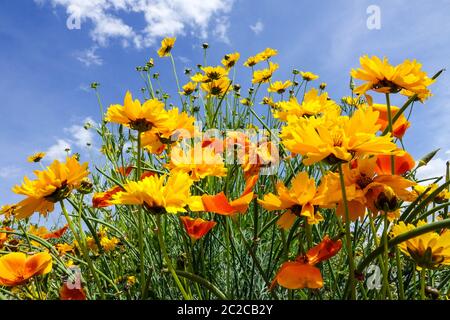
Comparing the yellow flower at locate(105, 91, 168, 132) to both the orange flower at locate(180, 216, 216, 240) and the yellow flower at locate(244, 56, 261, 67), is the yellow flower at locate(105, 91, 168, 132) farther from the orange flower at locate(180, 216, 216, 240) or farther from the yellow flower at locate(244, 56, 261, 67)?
the yellow flower at locate(244, 56, 261, 67)

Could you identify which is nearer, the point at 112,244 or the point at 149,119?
the point at 149,119

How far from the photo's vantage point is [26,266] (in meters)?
0.69

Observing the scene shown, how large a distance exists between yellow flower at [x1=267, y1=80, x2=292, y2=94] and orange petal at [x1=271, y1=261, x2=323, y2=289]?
1.71 m

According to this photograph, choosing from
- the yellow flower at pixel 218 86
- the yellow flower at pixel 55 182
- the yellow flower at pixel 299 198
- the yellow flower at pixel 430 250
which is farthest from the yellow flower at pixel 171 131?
the yellow flower at pixel 218 86

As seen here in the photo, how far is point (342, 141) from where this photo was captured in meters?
0.51

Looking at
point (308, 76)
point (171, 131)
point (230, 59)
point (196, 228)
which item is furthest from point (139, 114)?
point (308, 76)

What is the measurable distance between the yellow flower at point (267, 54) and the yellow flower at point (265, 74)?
8cm

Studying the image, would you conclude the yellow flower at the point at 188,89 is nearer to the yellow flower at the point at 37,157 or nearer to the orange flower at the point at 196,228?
the yellow flower at the point at 37,157

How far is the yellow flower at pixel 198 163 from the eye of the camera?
79 cm

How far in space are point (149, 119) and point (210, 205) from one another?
0.26 m

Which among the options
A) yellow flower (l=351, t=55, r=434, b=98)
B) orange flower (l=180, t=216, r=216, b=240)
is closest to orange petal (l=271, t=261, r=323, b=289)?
orange flower (l=180, t=216, r=216, b=240)

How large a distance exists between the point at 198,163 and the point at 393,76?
390mm

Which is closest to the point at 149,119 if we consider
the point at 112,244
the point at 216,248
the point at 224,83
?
the point at 216,248
